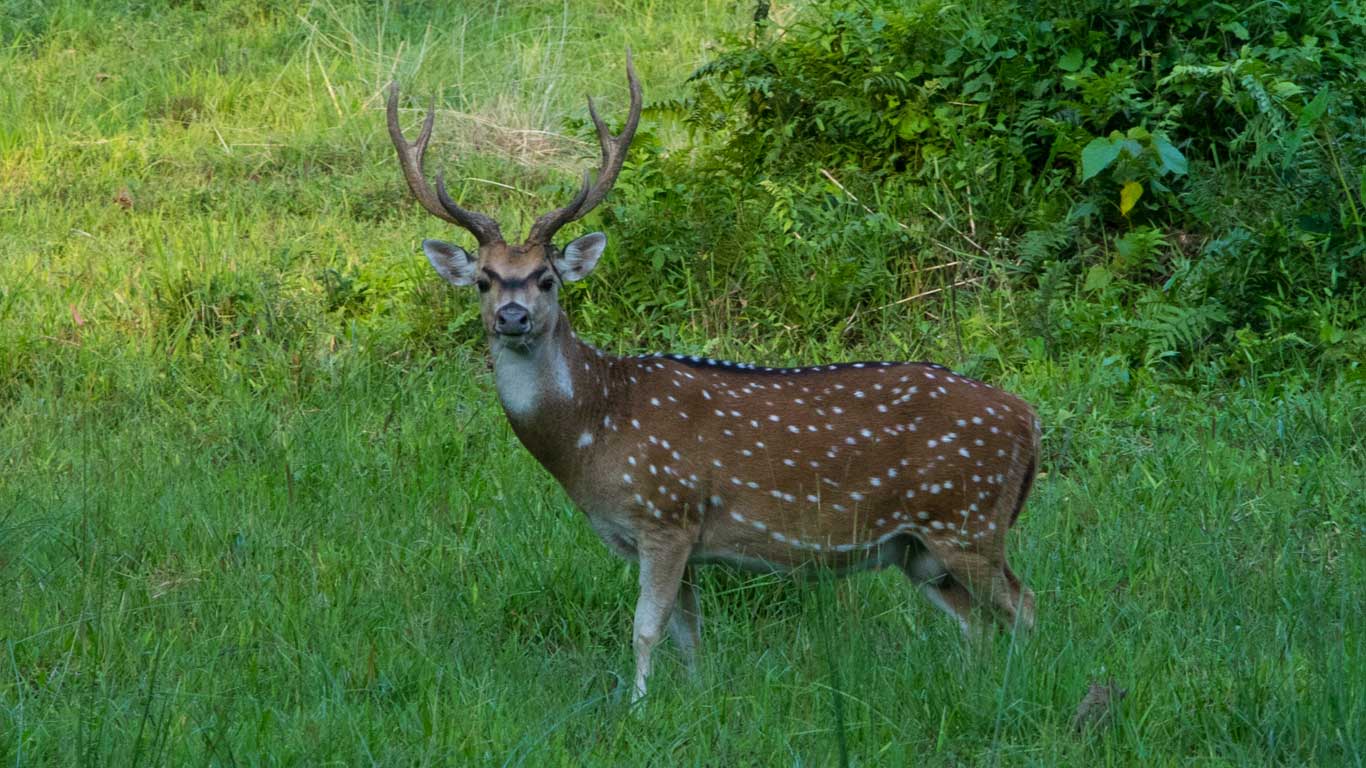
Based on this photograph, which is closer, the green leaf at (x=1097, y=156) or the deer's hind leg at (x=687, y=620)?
the deer's hind leg at (x=687, y=620)

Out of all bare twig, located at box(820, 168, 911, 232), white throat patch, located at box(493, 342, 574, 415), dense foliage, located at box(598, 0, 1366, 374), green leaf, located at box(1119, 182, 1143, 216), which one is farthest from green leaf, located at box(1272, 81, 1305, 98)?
white throat patch, located at box(493, 342, 574, 415)

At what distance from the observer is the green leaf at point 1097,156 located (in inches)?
320

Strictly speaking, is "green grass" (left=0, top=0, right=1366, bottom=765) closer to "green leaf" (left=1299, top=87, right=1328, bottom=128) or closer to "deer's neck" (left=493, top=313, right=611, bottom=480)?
"deer's neck" (left=493, top=313, right=611, bottom=480)

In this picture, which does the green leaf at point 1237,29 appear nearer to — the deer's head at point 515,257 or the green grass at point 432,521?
the green grass at point 432,521

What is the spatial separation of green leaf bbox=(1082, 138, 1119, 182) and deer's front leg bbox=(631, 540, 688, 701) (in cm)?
357

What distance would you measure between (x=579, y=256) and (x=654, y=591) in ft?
4.16

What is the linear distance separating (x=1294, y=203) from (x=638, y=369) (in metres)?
3.76

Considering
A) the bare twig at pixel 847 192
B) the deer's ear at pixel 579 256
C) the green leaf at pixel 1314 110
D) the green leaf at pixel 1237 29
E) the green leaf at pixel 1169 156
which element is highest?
the green leaf at pixel 1237 29

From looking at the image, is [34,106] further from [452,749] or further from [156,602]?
[452,749]

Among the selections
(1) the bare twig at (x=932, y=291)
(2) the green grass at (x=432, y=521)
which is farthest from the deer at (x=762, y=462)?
(1) the bare twig at (x=932, y=291)

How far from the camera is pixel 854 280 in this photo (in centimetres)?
835

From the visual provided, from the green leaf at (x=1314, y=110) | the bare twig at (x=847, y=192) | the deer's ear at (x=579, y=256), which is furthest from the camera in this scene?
the bare twig at (x=847, y=192)

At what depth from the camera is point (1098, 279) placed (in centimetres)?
823

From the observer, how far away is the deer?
557 centimetres
